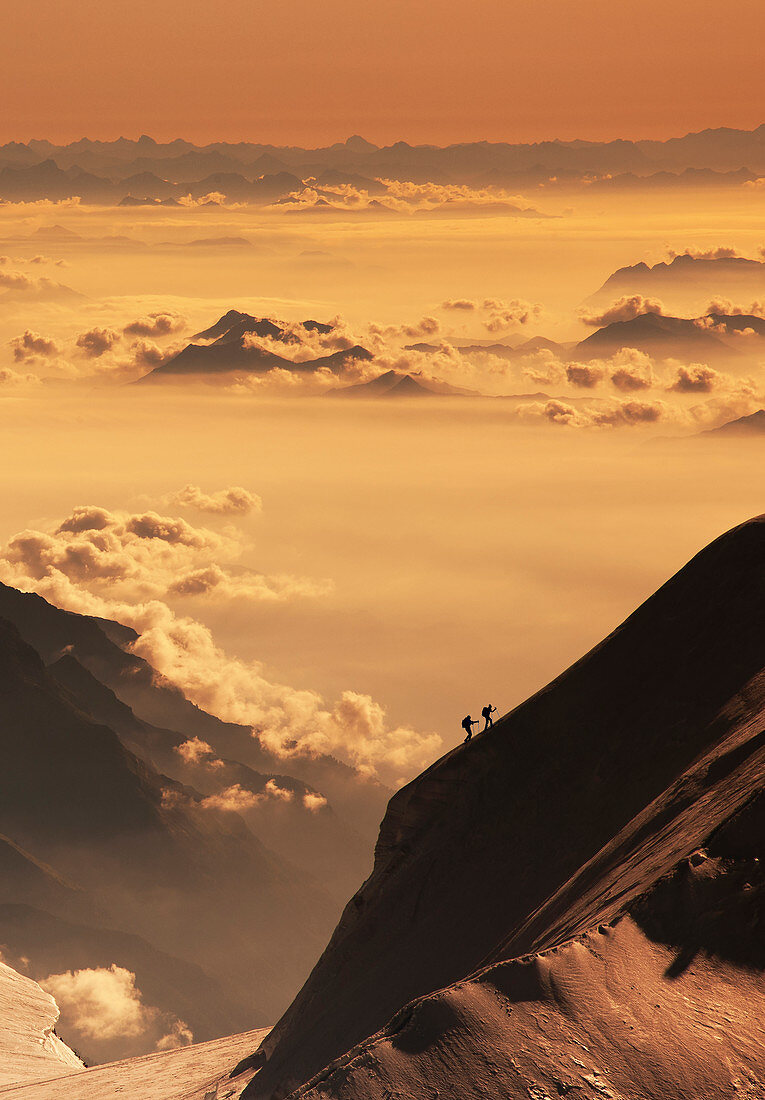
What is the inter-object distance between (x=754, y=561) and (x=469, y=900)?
30.0 m

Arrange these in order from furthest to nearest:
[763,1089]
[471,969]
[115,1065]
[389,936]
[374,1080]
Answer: [115,1065]
[389,936]
[471,969]
[374,1080]
[763,1089]

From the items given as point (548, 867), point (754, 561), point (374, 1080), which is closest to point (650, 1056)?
point (374, 1080)

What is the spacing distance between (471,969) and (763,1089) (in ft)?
101

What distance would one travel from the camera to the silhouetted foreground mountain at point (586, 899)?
38281mm

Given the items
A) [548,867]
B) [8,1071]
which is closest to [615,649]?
[548,867]

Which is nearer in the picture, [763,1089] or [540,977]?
[763,1089]

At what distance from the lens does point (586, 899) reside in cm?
5403

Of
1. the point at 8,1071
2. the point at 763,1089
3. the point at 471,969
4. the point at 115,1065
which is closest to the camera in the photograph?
the point at 763,1089

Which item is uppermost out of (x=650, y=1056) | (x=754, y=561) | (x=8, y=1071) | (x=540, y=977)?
(x=8, y=1071)

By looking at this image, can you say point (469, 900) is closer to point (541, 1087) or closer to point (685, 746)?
point (685, 746)

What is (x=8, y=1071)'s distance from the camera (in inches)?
5886

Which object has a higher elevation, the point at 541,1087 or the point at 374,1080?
the point at 374,1080

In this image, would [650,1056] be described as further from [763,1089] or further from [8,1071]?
[8,1071]

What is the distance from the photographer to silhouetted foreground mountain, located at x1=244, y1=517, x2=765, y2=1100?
38.3 m
